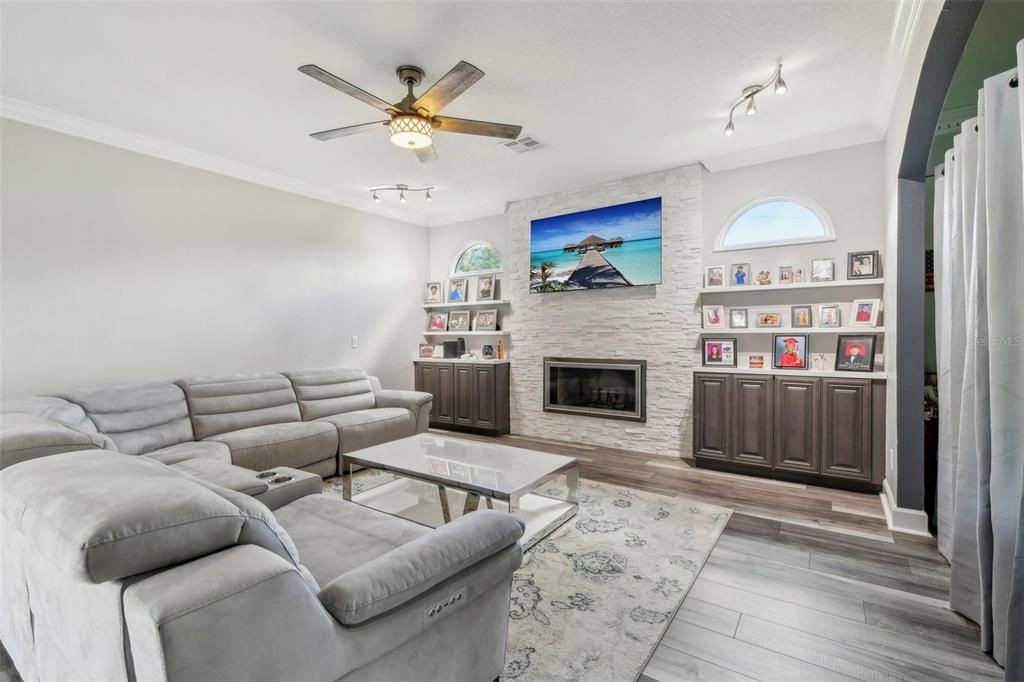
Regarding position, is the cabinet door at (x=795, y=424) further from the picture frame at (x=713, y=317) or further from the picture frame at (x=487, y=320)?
the picture frame at (x=487, y=320)

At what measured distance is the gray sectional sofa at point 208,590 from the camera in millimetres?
906

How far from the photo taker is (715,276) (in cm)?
448

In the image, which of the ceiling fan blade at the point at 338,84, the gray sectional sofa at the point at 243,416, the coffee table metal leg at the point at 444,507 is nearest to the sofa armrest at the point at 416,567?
the coffee table metal leg at the point at 444,507

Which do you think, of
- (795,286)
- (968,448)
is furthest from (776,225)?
(968,448)

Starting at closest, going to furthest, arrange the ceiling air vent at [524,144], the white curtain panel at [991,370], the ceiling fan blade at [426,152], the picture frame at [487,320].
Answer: the white curtain panel at [991,370], the ceiling fan blade at [426,152], the ceiling air vent at [524,144], the picture frame at [487,320]

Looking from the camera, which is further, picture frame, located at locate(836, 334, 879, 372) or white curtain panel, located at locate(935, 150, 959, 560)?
picture frame, located at locate(836, 334, 879, 372)

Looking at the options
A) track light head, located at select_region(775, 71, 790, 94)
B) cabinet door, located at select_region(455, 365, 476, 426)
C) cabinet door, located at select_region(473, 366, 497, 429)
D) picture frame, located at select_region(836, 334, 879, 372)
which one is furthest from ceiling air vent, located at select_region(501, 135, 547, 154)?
picture frame, located at select_region(836, 334, 879, 372)

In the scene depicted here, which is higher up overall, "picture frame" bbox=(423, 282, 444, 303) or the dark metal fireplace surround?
"picture frame" bbox=(423, 282, 444, 303)

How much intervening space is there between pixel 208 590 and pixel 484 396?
474cm

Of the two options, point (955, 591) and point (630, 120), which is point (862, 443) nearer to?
point (955, 591)

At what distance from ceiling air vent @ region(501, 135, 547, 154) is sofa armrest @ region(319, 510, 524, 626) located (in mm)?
3271

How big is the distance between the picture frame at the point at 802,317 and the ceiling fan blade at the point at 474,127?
2977 mm

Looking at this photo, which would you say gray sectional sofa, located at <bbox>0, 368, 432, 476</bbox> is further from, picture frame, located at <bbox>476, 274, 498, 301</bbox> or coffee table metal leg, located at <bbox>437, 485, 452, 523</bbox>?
picture frame, located at <bbox>476, 274, 498, 301</bbox>

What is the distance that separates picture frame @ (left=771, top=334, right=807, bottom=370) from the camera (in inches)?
160
